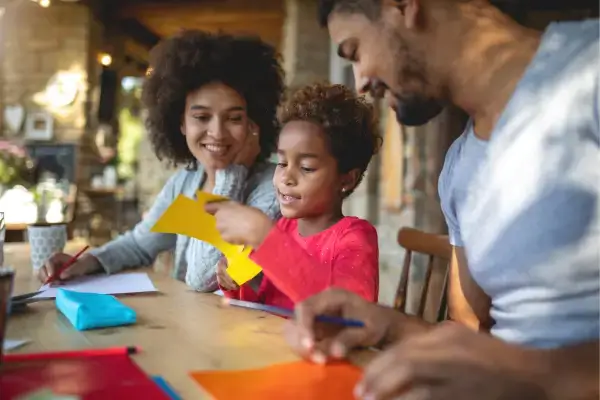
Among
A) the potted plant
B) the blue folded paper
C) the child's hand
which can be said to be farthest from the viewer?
the potted plant

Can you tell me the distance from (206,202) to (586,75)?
587 millimetres

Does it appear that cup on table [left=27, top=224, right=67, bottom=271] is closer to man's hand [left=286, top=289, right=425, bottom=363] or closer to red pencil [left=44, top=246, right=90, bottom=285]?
red pencil [left=44, top=246, right=90, bottom=285]

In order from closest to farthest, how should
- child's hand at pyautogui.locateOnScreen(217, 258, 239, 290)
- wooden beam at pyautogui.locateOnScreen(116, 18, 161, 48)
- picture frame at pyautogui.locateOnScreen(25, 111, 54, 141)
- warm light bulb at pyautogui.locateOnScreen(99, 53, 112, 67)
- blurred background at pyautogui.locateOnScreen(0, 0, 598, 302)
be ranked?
child's hand at pyautogui.locateOnScreen(217, 258, 239, 290) → blurred background at pyautogui.locateOnScreen(0, 0, 598, 302) → picture frame at pyautogui.locateOnScreen(25, 111, 54, 141) → warm light bulb at pyautogui.locateOnScreen(99, 53, 112, 67) → wooden beam at pyautogui.locateOnScreen(116, 18, 161, 48)

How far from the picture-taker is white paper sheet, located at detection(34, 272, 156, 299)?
3.67 ft

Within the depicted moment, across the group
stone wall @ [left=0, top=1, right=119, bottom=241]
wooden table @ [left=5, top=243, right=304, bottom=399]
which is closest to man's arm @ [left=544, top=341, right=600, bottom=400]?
wooden table @ [left=5, top=243, right=304, bottom=399]

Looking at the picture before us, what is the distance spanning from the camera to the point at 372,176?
3.35 m

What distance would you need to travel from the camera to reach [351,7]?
0.62m

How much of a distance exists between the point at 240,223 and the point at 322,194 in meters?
0.29

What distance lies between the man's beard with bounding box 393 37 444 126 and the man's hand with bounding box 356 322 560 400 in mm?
241

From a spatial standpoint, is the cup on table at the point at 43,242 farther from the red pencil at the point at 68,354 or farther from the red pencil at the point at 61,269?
the red pencil at the point at 68,354

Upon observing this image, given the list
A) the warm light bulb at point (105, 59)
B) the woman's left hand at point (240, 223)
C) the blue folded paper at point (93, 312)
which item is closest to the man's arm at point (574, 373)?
the woman's left hand at point (240, 223)

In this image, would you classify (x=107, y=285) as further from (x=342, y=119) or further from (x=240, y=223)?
(x=342, y=119)

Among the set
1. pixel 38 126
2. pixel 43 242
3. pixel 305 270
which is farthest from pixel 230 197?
pixel 38 126

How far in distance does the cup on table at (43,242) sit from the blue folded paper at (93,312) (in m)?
0.45
